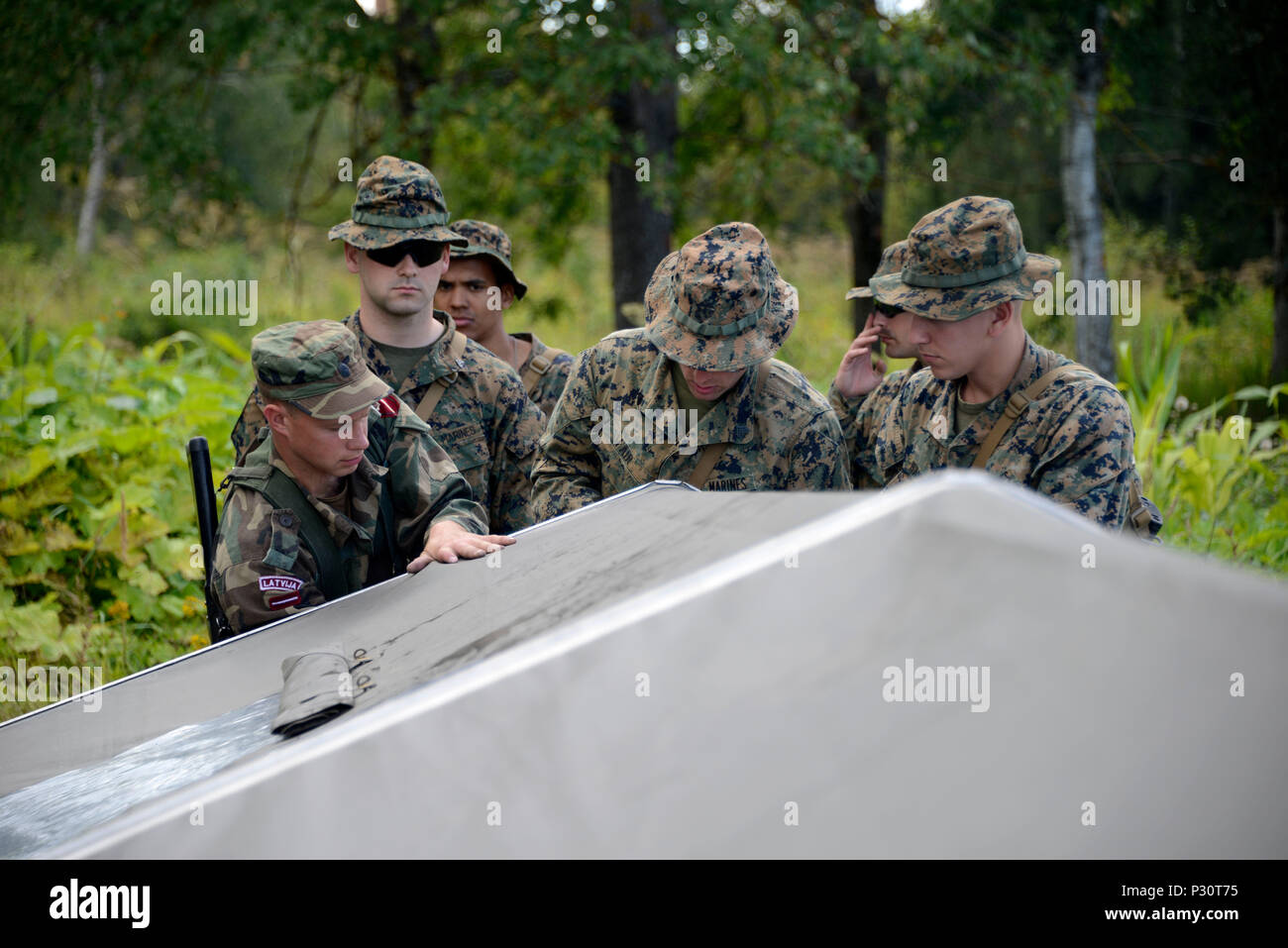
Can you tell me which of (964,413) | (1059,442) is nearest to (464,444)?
(964,413)

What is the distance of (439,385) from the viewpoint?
350cm

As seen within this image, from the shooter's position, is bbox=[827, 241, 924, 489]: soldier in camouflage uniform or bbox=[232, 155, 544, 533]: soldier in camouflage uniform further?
bbox=[232, 155, 544, 533]: soldier in camouflage uniform

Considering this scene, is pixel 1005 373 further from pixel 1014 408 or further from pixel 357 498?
pixel 357 498

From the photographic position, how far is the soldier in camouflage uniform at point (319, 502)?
2.38m

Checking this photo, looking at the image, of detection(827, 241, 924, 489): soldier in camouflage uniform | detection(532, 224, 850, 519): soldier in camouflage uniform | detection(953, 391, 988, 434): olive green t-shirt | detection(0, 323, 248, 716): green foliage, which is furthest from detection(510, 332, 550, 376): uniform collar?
detection(953, 391, 988, 434): olive green t-shirt

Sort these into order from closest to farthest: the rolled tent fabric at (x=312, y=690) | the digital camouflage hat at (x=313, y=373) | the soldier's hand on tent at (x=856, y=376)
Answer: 1. the rolled tent fabric at (x=312, y=690)
2. the digital camouflage hat at (x=313, y=373)
3. the soldier's hand on tent at (x=856, y=376)

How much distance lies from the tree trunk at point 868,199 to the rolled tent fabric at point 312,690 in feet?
28.0

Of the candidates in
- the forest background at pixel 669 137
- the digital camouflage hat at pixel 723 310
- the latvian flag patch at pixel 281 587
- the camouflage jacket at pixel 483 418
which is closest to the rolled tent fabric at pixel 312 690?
the latvian flag patch at pixel 281 587

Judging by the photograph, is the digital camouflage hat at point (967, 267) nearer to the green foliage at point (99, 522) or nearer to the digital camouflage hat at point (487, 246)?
the digital camouflage hat at point (487, 246)

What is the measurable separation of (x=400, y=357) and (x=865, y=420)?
1.46 m

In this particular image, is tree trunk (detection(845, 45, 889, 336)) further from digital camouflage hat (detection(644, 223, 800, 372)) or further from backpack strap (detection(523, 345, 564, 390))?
digital camouflage hat (detection(644, 223, 800, 372))

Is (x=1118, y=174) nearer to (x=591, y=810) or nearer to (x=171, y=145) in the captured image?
(x=171, y=145)

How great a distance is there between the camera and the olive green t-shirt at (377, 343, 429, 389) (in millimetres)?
3492

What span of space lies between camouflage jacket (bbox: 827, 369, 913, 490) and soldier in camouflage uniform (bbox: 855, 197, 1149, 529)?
68 cm
